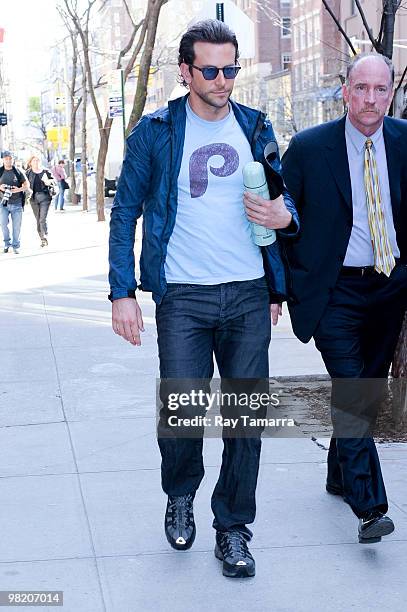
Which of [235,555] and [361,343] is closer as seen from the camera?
[235,555]

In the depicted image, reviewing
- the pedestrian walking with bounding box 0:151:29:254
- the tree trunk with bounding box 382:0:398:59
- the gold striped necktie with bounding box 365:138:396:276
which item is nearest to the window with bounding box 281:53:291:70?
the pedestrian walking with bounding box 0:151:29:254

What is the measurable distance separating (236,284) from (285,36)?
103m

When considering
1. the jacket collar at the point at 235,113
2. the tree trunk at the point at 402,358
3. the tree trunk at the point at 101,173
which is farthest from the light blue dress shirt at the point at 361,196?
the tree trunk at the point at 101,173

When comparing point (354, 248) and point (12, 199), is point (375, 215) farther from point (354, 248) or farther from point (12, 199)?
point (12, 199)

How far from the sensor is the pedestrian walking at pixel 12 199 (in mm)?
21656

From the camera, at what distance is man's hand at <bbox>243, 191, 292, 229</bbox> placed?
4238mm

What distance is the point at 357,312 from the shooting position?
4.80 metres

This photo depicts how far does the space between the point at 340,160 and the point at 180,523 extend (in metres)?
1.60

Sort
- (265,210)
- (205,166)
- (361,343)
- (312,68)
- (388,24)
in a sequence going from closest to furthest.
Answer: (265,210) < (205,166) < (361,343) < (388,24) < (312,68)

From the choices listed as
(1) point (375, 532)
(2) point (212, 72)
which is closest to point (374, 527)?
(1) point (375, 532)

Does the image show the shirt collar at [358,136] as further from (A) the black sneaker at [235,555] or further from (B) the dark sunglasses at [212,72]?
(A) the black sneaker at [235,555]

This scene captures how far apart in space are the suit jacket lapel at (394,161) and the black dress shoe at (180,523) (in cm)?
144

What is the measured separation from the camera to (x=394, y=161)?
472 centimetres

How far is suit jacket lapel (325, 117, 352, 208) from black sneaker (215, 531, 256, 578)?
54.8 inches
